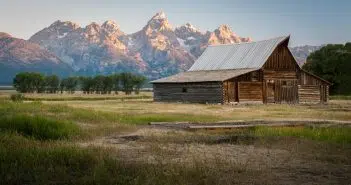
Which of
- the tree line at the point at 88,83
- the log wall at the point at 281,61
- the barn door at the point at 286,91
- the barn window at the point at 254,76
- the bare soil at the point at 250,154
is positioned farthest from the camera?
the tree line at the point at 88,83

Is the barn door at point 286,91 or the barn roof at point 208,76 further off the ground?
the barn roof at point 208,76

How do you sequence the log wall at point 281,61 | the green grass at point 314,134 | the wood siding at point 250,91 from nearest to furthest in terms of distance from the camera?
the green grass at point 314,134
the wood siding at point 250,91
the log wall at point 281,61

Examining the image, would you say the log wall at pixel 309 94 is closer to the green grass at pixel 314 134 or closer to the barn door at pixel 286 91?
the barn door at pixel 286 91

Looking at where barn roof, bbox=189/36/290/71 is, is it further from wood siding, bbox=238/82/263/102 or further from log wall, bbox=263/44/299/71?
wood siding, bbox=238/82/263/102

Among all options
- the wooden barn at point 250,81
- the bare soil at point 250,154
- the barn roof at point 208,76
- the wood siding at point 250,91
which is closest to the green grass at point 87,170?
the bare soil at point 250,154

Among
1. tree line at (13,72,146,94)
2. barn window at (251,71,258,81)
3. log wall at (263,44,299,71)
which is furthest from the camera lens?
tree line at (13,72,146,94)

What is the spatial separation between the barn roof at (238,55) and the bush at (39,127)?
119ft

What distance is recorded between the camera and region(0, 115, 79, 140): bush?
1570 cm

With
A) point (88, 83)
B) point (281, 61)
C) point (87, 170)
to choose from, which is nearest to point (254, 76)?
point (281, 61)

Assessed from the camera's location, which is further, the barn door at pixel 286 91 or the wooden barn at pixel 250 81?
the barn door at pixel 286 91

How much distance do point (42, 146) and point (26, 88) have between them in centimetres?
11077

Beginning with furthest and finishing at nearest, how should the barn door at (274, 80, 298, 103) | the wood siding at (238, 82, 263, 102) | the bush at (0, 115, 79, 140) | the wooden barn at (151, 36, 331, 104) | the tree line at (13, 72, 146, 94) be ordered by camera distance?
the tree line at (13, 72, 146, 94) → the barn door at (274, 80, 298, 103) → the wood siding at (238, 82, 263, 102) → the wooden barn at (151, 36, 331, 104) → the bush at (0, 115, 79, 140)

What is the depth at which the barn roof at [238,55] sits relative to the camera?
52.4 m

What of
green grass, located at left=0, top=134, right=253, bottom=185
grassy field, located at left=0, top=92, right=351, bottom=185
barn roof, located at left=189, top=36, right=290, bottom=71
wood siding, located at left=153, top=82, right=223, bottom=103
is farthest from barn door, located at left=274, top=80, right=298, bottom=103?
green grass, located at left=0, top=134, right=253, bottom=185
